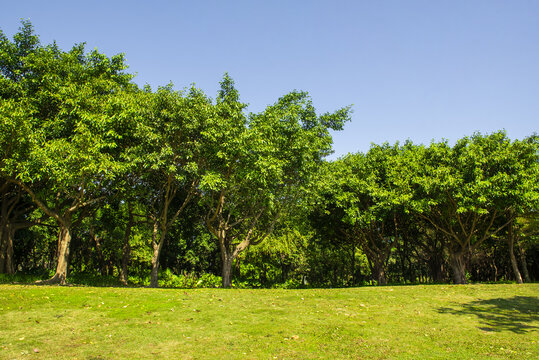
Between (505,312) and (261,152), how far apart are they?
15275 millimetres

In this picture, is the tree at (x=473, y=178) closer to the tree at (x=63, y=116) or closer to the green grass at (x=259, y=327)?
the green grass at (x=259, y=327)

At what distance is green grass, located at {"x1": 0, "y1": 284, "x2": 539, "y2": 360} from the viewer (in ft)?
27.6

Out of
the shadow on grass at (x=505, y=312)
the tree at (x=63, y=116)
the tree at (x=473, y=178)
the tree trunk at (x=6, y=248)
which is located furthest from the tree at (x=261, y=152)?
the tree trunk at (x=6, y=248)

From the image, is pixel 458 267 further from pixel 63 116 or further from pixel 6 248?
pixel 6 248

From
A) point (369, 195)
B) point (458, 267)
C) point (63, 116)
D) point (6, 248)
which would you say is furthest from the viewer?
point (458, 267)

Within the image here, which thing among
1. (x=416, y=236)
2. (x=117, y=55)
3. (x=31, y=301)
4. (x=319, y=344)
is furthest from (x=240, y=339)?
(x=416, y=236)

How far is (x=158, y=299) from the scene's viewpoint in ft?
50.2

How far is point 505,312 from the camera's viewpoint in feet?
45.1

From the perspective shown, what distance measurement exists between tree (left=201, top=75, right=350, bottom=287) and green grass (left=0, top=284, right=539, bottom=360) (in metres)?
8.82

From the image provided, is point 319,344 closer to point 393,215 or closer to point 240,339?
point 240,339

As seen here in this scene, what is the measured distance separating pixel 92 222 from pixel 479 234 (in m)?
40.0

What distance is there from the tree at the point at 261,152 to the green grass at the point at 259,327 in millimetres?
8821

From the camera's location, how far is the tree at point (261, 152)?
71.9 ft

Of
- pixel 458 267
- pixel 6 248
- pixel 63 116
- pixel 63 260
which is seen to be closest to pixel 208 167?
pixel 63 116
